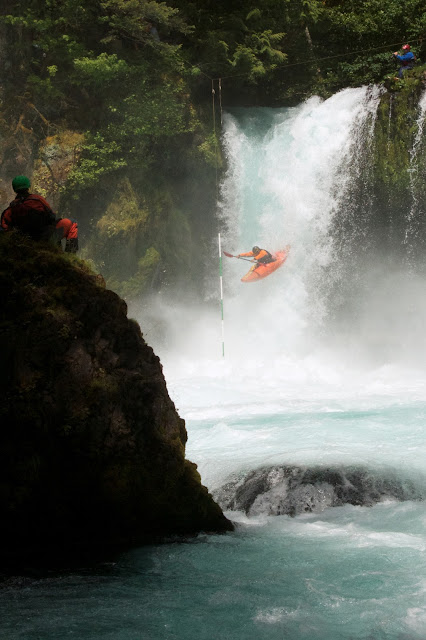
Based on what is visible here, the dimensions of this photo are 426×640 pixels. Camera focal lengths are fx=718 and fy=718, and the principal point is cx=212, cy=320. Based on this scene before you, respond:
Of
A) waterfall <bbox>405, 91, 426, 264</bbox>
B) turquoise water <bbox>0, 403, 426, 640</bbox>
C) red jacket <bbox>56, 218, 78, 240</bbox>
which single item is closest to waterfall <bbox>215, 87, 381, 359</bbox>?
waterfall <bbox>405, 91, 426, 264</bbox>

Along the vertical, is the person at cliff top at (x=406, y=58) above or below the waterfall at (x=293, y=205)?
above

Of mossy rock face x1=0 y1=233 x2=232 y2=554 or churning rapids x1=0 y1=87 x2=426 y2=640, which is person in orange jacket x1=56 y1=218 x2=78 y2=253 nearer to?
mossy rock face x1=0 y1=233 x2=232 y2=554

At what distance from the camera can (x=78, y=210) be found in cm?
1858

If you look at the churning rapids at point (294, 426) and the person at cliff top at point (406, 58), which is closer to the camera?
the churning rapids at point (294, 426)

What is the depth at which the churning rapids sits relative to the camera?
497cm

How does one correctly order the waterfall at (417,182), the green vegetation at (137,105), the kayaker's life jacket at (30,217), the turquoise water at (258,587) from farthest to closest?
the green vegetation at (137,105)
the waterfall at (417,182)
the kayaker's life jacket at (30,217)
the turquoise water at (258,587)

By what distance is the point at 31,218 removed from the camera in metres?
5.97

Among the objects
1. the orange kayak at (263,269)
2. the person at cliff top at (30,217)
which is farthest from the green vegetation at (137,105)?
the person at cliff top at (30,217)

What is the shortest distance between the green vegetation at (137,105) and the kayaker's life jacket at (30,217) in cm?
1223

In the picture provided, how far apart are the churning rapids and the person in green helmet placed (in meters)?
2.76

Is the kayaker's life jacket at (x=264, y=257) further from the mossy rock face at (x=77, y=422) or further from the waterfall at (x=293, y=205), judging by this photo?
the mossy rock face at (x=77, y=422)

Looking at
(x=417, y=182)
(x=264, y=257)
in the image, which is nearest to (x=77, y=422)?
(x=264, y=257)

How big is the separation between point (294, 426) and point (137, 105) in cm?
1054

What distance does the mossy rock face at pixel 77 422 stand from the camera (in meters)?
5.39
